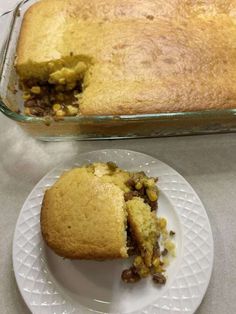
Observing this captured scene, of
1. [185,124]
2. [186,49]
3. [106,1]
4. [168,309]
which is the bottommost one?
[168,309]

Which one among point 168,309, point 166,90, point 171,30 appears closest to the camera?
point 168,309

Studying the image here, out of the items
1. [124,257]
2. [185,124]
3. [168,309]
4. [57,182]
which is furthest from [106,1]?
[168,309]

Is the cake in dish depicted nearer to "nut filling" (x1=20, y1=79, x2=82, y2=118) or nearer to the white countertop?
the white countertop

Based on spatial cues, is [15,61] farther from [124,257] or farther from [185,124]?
[124,257]

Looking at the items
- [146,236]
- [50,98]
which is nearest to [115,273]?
[146,236]

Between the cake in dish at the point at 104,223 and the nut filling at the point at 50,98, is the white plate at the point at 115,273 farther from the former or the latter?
the nut filling at the point at 50,98

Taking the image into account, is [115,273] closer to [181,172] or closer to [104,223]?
[104,223]
